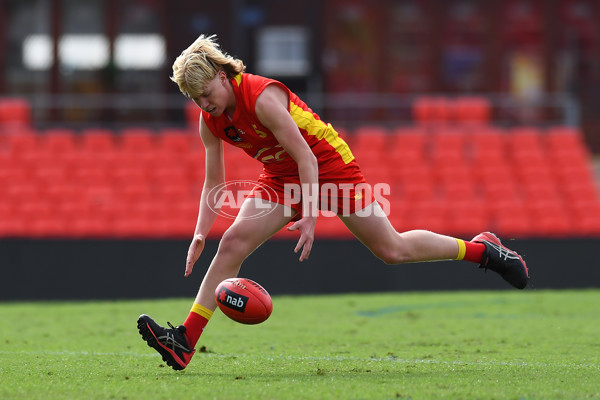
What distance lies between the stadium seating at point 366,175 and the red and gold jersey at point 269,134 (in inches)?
215

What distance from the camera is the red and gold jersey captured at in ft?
17.1

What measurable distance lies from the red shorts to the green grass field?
0.93m

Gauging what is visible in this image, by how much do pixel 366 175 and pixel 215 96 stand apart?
7.31 m

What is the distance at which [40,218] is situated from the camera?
11.5 metres

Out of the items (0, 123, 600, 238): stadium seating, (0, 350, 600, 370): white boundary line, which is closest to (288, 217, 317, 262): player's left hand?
(0, 350, 600, 370): white boundary line

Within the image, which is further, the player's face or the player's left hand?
the player's face

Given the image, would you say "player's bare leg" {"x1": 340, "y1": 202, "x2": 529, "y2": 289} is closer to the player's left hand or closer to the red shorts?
the red shorts

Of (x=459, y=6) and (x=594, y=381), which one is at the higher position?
(x=459, y=6)

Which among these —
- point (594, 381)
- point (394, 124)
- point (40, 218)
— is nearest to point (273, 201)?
point (594, 381)

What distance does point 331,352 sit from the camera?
248 inches

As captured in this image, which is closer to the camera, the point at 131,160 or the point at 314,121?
the point at 314,121

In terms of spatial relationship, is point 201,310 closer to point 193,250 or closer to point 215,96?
point 193,250

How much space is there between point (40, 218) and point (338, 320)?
4.72 metres

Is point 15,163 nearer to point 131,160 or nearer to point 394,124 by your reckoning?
point 131,160
